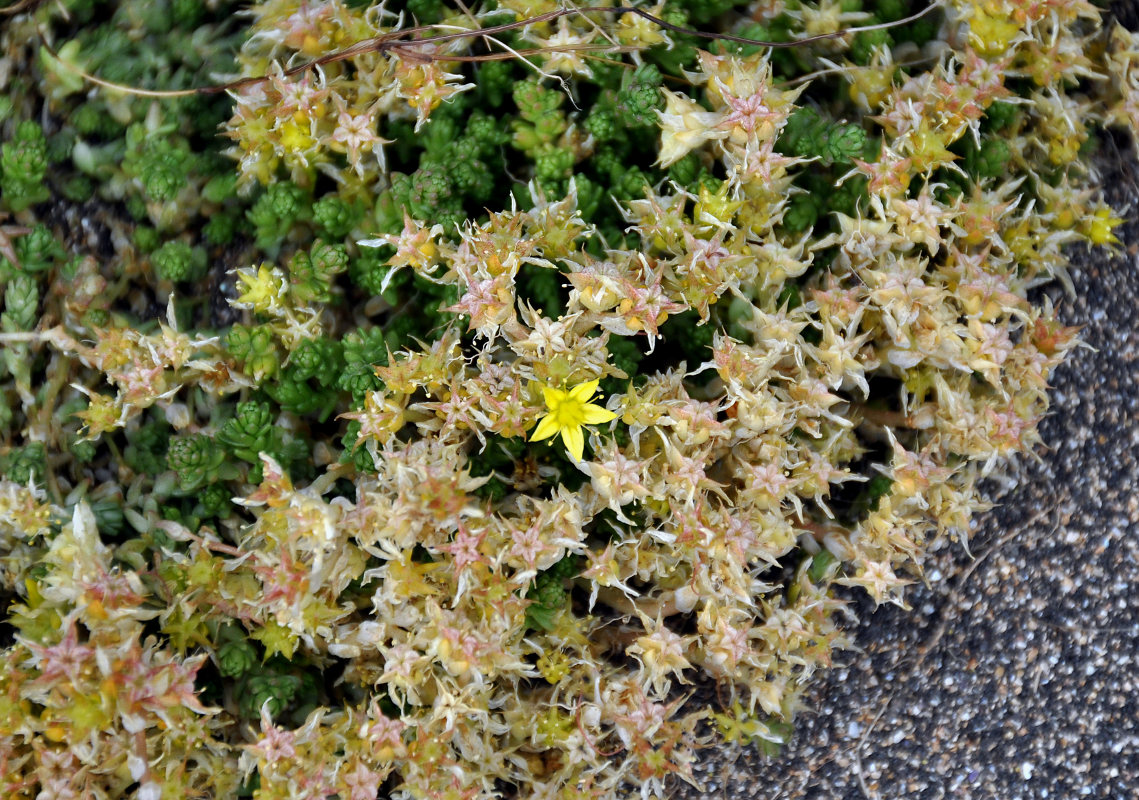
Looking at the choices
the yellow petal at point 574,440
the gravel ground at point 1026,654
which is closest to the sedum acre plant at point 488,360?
the yellow petal at point 574,440

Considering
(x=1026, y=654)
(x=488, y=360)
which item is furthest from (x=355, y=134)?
(x=1026, y=654)

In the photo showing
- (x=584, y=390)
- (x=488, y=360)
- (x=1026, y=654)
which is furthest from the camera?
(x=1026, y=654)

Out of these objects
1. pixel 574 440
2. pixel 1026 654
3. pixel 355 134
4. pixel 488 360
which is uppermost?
pixel 355 134

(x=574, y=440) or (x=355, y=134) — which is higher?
(x=355, y=134)

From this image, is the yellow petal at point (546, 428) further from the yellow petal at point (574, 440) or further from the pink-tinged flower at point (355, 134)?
the pink-tinged flower at point (355, 134)

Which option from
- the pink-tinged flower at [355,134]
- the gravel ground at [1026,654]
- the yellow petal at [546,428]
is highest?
the pink-tinged flower at [355,134]

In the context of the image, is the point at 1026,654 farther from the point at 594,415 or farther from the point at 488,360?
the point at 488,360

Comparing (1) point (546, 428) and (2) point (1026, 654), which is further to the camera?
(2) point (1026, 654)

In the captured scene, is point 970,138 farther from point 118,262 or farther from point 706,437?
point 118,262
